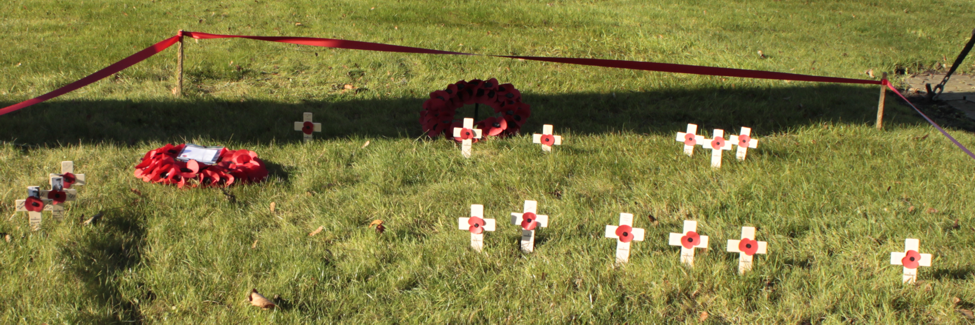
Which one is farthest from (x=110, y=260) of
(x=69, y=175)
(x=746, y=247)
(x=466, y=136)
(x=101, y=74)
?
(x=746, y=247)

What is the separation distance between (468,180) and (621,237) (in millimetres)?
1406

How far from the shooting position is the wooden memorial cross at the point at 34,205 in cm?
304

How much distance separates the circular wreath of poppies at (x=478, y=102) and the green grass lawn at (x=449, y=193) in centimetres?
16

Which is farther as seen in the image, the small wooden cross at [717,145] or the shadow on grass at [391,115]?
the shadow on grass at [391,115]

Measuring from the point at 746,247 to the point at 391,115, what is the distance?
3.63 metres

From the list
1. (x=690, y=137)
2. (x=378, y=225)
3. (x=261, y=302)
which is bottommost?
(x=261, y=302)

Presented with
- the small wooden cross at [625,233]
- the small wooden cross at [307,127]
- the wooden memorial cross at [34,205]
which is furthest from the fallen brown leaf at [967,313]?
the wooden memorial cross at [34,205]

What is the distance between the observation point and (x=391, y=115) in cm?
579

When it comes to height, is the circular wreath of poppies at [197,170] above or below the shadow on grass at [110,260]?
above

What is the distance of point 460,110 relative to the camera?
6.09m

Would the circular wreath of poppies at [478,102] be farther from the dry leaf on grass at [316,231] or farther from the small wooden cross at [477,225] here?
the small wooden cross at [477,225]

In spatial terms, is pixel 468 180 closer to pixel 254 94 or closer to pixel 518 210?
pixel 518 210

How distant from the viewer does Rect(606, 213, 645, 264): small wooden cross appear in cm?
296

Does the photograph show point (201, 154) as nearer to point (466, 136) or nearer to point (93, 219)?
point (93, 219)
